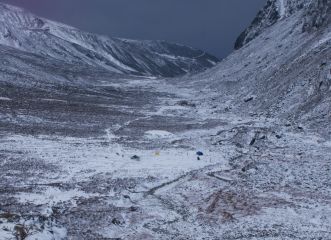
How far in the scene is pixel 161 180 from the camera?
31547 mm

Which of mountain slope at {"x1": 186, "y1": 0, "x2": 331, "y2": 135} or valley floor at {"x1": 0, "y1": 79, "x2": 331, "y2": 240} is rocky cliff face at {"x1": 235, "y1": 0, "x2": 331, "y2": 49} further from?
valley floor at {"x1": 0, "y1": 79, "x2": 331, "y2": 240}

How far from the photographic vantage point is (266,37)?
408 ft

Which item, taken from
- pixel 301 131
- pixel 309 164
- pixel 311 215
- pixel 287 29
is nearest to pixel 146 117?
pixel 301 131

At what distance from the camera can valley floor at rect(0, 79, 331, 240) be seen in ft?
73.6

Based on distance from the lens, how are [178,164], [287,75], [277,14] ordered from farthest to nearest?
1. [277,14]
2. [287,75]
3. [178,164]

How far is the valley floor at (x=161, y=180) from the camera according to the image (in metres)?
22.4

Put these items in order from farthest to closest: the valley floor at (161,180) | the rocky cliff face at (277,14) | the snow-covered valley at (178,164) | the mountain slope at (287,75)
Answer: the rocky cliff face at (277,14) < the mountain slope at (287,75) < the snow-covered valley at (178,164) < the valley floor at (161,180)

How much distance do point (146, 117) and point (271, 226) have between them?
151 ft

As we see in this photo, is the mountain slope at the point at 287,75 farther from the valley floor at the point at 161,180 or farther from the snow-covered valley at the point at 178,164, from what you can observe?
the valley floor at the point at 161,180

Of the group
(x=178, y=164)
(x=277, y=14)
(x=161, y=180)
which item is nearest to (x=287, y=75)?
(x=178, y=164)

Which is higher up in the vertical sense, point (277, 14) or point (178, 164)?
point (277, 14)

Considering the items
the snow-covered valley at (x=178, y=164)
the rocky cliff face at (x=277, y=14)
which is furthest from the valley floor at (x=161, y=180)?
the rocky cliff face at (x=277, y=14)

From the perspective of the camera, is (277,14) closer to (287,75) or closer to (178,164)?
(287,75)

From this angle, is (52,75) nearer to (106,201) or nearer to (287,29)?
(287,29)
